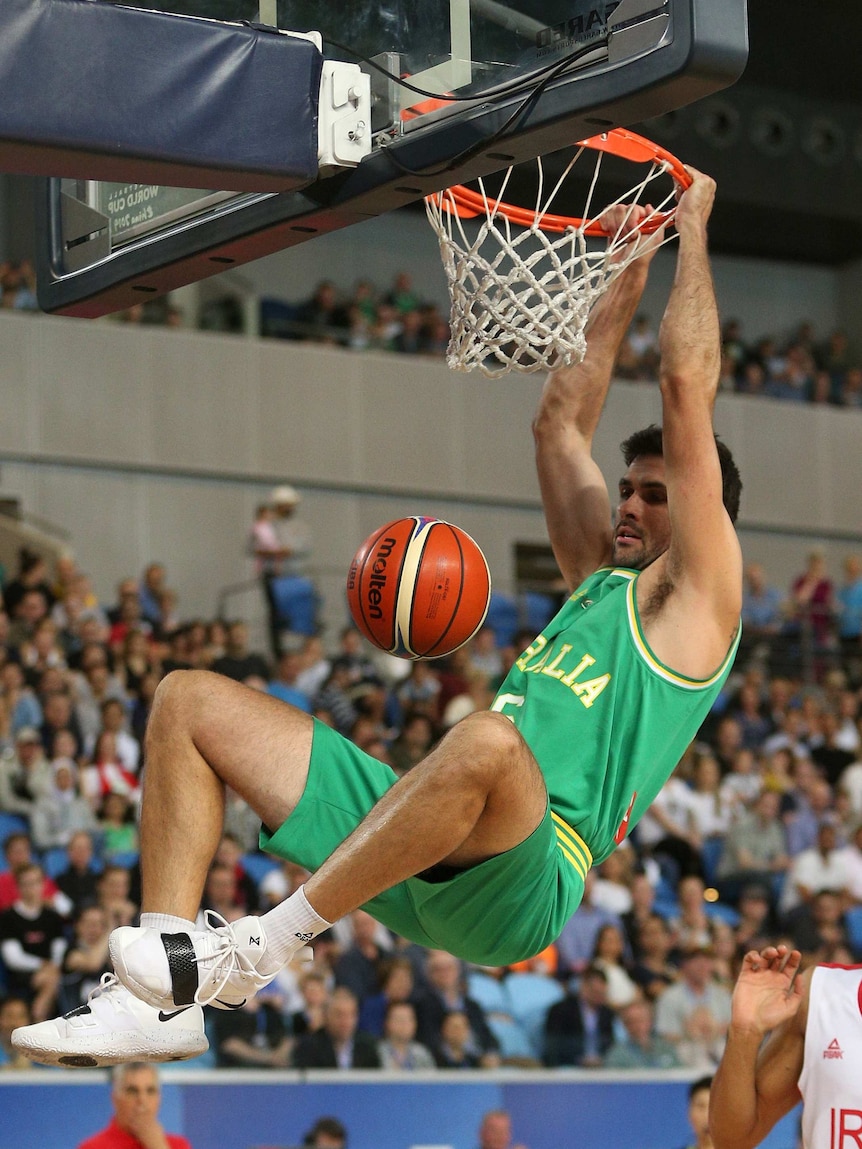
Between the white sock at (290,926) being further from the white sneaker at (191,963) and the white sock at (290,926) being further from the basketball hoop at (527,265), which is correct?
the basketball hoop at (527,265)

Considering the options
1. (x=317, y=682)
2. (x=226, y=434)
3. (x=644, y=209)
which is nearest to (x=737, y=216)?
(x=226, y=434)

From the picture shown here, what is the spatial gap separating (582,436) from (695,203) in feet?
3.13

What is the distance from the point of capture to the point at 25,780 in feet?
33.4

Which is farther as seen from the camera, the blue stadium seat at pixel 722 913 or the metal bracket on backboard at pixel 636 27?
the blue stadium seat at pixel 722 913

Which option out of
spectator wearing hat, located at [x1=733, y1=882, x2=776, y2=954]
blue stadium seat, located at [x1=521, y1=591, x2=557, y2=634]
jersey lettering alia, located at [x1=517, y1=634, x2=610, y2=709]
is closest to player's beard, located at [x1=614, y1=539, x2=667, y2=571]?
jersey lettering alia, located at [x1=517, y1=634, x2=610, y2=709]

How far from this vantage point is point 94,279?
4.92 m

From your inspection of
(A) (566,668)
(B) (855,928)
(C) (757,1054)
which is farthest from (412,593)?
(B) (855,928)

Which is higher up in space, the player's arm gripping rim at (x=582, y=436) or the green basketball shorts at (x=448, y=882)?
the player's arm gripping rim at (x=582, y=436)

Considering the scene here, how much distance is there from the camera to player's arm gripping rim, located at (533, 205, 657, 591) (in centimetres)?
544

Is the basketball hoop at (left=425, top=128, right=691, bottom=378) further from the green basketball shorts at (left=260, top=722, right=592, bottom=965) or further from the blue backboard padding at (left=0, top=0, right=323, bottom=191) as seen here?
the green basketball shorts at (left=260, top=722, right=592, bottom=965)

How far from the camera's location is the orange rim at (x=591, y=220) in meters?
5.05

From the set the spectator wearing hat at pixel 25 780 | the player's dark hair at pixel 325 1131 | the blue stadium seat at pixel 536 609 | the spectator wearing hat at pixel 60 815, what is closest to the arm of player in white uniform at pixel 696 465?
the player's dark hair at pixel 325 1131

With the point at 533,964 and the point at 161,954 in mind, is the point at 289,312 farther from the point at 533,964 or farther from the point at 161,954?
the point at 161,954

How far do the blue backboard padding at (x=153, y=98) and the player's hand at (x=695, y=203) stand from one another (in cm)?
123
